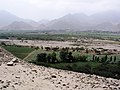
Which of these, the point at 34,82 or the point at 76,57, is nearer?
the point at 34,82

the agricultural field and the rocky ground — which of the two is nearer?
the rocky ground

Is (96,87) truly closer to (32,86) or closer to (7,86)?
(32,86)

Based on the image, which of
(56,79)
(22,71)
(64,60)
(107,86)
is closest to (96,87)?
(107,86)

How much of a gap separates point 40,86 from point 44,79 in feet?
7.82

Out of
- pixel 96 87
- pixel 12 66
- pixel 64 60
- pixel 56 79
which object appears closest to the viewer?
pixel 96 87

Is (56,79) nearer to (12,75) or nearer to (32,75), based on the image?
(32,75)

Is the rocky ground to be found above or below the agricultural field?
above

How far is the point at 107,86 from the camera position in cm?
2064

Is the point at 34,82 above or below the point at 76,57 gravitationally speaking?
above

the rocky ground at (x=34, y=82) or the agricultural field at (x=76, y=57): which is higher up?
the rocky ground at (x=34, y=82)

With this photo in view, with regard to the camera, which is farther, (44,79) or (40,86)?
(44,79)

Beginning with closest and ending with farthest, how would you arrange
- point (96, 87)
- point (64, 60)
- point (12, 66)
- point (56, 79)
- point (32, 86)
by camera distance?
1. point (32, 86)
2. point (96, 87)
3. point (56, 79)
4. point (12, 66)
5. point (64, 60)

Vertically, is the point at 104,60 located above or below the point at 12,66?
below

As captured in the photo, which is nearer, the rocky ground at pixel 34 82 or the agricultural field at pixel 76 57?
the rocky ground at pixel 34 82
